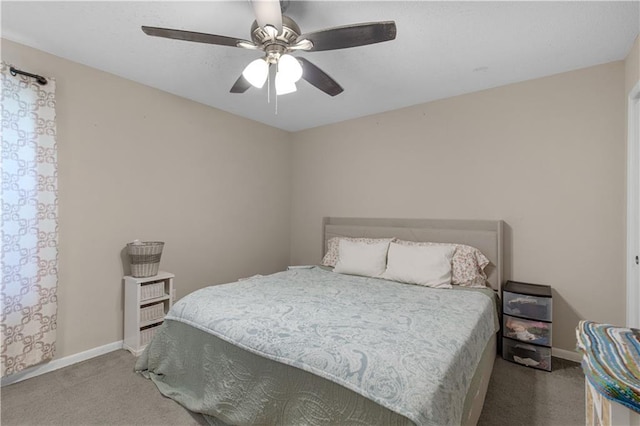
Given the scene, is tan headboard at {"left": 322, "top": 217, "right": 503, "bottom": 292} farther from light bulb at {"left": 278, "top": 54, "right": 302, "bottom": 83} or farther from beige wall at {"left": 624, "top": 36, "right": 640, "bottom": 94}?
light bulb at {"left": 278, "top": 54, "right": 302, "bottom": 83}

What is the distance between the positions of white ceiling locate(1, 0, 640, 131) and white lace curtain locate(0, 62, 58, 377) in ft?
1.50

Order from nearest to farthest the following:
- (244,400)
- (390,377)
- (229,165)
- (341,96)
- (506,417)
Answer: (390,377) < (244,400) < (506,417) < (341,96) < (229,165)

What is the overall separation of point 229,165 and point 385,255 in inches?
83.0

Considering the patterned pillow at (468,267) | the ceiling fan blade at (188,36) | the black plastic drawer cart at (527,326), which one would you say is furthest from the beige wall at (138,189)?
the black plastic drawer cart at (527,326)

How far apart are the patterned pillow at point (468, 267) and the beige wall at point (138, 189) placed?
7.92ft

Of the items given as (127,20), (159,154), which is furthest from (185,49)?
(159,154)

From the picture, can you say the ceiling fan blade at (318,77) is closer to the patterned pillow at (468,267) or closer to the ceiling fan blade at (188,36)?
the ceiling fan blade at (188,36)

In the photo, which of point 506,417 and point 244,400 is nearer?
point 244,400

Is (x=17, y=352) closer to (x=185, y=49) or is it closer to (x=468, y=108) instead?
(x=185, y=49)

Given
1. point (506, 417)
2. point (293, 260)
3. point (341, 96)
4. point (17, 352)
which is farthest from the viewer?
point (293, 260)

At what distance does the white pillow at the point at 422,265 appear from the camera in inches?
101

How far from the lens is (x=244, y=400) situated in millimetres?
1522

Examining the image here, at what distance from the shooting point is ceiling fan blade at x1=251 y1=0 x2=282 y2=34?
1.38 m

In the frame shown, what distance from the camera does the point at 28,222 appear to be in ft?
6.96
